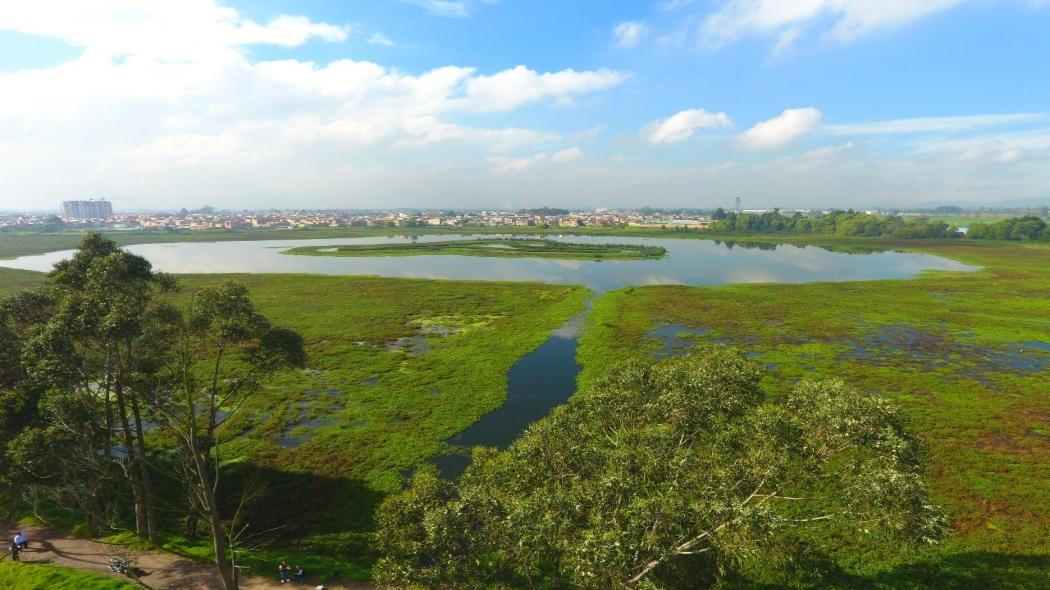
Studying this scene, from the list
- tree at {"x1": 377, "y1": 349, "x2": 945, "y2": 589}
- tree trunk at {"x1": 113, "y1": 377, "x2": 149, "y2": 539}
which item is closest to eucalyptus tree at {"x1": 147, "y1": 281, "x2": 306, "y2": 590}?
tree trunk at {"x1": 113, "y1": 377, "x2": 149, "y2": 539}

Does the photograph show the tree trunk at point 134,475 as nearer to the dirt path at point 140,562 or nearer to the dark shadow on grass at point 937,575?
the dirt path at point 140,562

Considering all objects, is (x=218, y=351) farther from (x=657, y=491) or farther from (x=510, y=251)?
(x=510, y=251)

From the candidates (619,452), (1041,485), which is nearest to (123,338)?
(619,452)

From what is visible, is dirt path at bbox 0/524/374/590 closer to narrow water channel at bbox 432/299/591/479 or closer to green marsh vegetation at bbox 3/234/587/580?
green marsh vegetation at bbox 3/234/587/580

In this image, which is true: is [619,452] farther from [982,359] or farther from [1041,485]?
[982,359]

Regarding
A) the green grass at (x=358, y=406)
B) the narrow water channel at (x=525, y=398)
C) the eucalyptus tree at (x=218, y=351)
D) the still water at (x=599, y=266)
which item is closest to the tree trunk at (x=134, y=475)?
the green grass at (x=358, y=406)
